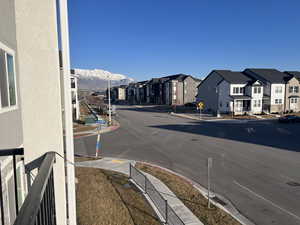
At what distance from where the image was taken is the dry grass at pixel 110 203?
6.92 m

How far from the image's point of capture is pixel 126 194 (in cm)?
891

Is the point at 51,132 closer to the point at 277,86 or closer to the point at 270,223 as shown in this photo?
the point at 270,223

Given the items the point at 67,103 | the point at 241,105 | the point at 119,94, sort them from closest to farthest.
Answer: the point at 67,103, the point at 241,105, the point at 119,94

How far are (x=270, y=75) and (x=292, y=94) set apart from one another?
6678 millimetres

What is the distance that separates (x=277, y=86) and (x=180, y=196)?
158 ft

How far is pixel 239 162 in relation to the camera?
44.5ft

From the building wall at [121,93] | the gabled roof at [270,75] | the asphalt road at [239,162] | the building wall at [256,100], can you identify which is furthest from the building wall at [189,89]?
the building wall at [121,93]

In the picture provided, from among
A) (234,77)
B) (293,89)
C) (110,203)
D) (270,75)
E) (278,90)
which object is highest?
(270,75)

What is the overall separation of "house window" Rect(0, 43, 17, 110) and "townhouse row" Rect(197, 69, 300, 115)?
43.8 metres

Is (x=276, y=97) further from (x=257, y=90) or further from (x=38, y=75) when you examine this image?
(x=38, y=75)

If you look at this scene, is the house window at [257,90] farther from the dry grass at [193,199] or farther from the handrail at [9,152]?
the handrail at [9,152]

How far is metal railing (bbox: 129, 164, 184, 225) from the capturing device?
7.01 m

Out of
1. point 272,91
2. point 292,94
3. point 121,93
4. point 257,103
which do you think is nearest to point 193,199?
point 257,103

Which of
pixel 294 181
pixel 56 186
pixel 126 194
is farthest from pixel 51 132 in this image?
pixel 294 181
